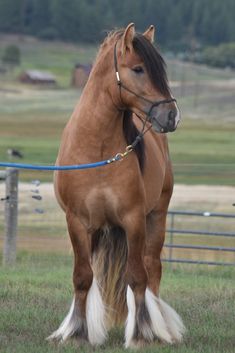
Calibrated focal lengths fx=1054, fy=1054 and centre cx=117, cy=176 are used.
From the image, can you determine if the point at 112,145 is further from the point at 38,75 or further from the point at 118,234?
the point at 38,75

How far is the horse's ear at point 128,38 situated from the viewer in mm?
8071

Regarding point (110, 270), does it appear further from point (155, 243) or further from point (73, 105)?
point (73, 105)

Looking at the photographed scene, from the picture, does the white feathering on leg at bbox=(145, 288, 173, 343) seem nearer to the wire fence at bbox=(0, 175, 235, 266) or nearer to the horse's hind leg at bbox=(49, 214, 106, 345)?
the horse's hind leg at bbox=(49, 214, 106, 345)

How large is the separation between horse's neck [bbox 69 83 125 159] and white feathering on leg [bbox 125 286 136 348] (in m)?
1.16

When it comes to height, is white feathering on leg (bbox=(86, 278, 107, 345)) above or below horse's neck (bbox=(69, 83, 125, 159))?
below

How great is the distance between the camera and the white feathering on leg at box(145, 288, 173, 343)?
8461mm

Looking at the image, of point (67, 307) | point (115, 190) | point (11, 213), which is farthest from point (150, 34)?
point (11, 213)

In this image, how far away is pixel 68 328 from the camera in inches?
331

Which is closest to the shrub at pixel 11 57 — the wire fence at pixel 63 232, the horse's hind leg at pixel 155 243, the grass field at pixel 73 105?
the grass field at pixel 73 105

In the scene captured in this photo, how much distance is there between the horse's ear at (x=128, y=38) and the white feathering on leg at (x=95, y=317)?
1919 millimetres

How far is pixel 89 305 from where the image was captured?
8477 millimetres

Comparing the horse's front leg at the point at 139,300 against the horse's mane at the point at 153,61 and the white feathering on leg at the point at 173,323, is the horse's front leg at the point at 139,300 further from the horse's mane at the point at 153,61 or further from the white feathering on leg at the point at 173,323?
the horse's mane at the point at 153,61

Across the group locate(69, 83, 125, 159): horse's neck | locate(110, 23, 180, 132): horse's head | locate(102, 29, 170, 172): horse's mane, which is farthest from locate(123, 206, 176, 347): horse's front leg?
locate(102, 29, 170, 172): horse's mane

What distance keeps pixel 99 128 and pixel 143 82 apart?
1.82 ft
